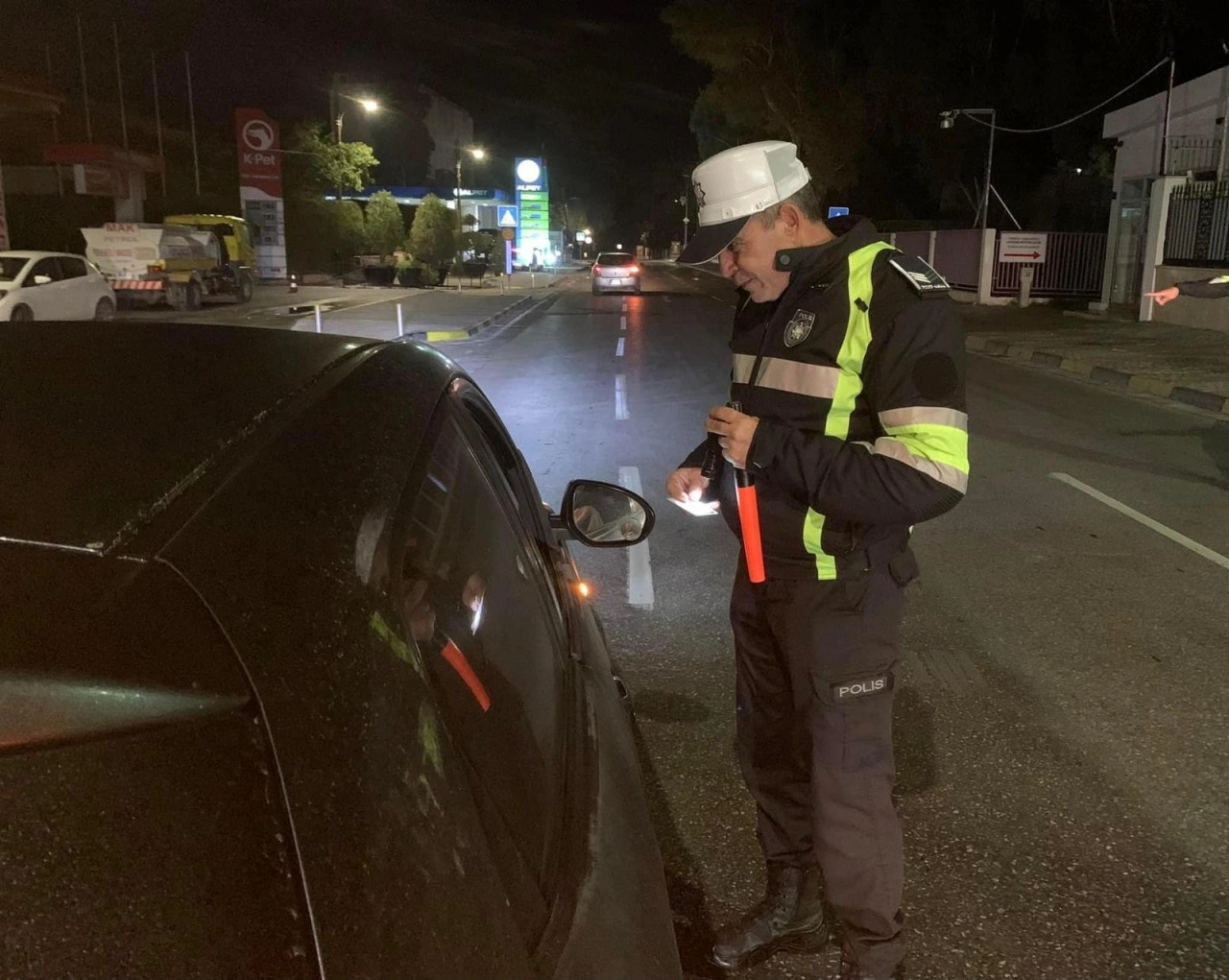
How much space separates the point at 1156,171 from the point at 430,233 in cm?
2943

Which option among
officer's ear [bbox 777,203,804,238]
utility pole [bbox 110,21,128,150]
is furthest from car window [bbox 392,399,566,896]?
utility pole [bbox 110,21,128,150]

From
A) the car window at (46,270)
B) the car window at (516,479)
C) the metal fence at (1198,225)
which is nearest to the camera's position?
the car window at (516,479)

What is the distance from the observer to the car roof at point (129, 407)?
1.07m

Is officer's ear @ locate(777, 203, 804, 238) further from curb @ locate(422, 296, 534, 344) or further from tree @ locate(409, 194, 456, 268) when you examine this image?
tree @ locate(409, 194, 456, 268)

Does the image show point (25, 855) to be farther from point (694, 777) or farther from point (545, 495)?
point (545, 495)

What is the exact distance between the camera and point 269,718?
903 millimetres

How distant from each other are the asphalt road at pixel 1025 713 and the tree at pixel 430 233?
36887 mm

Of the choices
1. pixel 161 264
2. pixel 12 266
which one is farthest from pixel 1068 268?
pixel 12 266

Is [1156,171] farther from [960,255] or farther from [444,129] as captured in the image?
[444,129]

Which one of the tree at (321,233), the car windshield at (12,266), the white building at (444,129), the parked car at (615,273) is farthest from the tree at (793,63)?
the car windshield at (12,266)

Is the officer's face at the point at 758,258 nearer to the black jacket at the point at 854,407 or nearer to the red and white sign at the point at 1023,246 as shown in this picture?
the black jacket at the point at 854,407

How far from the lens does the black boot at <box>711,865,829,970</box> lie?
2.59m

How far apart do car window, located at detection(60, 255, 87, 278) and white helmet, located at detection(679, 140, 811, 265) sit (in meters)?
18.2

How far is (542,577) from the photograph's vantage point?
2.06 metres
